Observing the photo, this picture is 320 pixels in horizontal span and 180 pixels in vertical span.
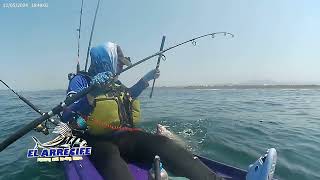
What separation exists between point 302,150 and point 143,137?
556 centimetres

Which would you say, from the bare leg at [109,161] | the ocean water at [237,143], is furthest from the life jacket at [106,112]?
the ocean water at [237,143]

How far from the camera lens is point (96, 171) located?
17.0 feet

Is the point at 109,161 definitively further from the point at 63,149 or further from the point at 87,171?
the point at 63,149

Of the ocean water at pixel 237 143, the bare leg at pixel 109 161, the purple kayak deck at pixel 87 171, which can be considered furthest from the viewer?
the ocean water at pixel 237 143

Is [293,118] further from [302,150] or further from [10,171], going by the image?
[10,171]

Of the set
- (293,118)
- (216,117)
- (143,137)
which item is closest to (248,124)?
(216,117)

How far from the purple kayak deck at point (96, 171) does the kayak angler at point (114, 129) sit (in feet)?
0.67

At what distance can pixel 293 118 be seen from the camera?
14672 millimetres

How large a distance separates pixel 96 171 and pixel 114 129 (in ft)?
2.49

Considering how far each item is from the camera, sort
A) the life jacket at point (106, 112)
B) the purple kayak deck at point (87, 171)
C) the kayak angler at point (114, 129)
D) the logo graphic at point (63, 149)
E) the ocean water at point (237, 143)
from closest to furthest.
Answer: the kayak angler at point (114, 129)
the purple kayak deck at point (87, 171)
the logo graphic at point (63, 149)
the life jacket at point (106, 112)
the ocean water at point (237, 143)

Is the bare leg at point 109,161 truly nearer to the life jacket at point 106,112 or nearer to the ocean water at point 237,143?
the life jacket at point 106,112

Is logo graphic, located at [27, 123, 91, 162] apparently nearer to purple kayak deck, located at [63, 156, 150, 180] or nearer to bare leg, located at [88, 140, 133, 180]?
purple kayak deck, located at [63, 156, 150, 180]

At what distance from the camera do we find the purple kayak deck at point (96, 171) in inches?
198

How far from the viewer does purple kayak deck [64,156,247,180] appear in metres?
5.03
